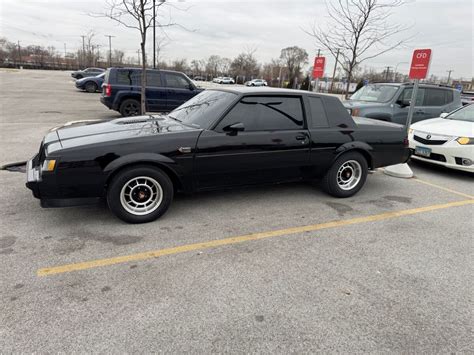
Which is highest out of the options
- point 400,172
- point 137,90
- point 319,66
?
point 319,66

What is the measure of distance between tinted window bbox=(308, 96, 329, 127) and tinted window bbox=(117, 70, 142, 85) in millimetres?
7747

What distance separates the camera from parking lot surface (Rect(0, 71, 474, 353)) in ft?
6.98

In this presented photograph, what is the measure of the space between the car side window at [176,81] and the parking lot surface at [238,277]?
7.14m

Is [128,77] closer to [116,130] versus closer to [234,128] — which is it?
[116,130]

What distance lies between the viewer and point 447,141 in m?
6.10

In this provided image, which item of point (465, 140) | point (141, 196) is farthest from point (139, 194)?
point (465, 140)

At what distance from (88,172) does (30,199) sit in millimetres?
1450

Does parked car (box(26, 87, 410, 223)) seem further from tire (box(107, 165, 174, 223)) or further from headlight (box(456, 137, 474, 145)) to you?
headlight (box(456, 137, 474, 145))

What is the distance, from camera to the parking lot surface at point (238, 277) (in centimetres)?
213

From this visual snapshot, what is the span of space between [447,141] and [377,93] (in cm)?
311

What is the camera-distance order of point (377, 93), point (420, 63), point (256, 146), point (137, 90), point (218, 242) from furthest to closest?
point (137, 90), point (377, 93), point (420, 63), point (256, 146), point (218, 242)

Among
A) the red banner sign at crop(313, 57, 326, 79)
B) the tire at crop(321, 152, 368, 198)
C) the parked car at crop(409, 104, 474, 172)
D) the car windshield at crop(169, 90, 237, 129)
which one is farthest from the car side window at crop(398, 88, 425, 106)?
the car windshield at crop(169, 90, 237, 129)

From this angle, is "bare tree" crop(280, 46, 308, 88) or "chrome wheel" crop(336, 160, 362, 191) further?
"bare tree" crop(280, 46, 308, 88)

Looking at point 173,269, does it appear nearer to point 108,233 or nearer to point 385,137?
point 108,233
